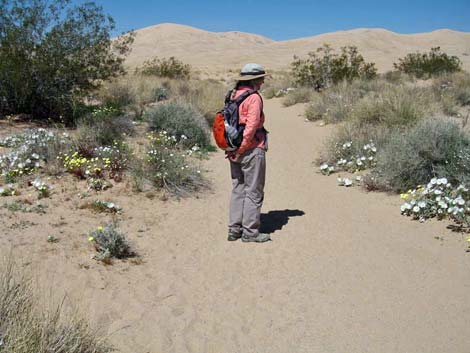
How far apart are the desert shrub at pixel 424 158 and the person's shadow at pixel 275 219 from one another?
1562 mm

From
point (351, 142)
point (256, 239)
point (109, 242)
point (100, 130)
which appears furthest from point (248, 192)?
point (100, 130)

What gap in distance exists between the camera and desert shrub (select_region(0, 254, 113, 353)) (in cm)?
267

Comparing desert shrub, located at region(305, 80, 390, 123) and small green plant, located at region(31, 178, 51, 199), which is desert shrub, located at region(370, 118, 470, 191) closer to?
desert shrub, located at region(305, 80, 390, 123)

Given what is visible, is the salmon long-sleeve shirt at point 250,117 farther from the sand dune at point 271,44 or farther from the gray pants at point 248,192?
the sand dune at point 271,44

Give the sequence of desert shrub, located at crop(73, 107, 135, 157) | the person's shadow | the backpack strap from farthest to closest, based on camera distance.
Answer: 1. desert shrub, located at crop(73, 107, 135, 157)
2. the person's shadow
3. the backpack strap

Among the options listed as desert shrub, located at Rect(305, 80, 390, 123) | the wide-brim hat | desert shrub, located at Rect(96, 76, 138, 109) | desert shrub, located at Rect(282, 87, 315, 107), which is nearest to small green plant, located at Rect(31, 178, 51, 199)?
the wide-brim hat

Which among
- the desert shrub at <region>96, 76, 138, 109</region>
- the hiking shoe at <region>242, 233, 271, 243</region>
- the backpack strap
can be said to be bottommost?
the hiking shoe at <region>242, 233, 271, 243</region>

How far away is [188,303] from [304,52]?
57648mm

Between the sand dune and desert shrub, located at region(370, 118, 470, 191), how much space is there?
1711 inches

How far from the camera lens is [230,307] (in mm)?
4137

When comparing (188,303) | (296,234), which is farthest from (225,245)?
(188,303)

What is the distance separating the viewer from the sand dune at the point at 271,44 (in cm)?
5624

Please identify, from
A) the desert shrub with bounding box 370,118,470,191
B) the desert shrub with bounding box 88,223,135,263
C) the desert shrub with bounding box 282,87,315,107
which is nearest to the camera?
the desert shrub with bounding box 88,223,135,263

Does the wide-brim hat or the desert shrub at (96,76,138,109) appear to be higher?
the wide-brim hat
